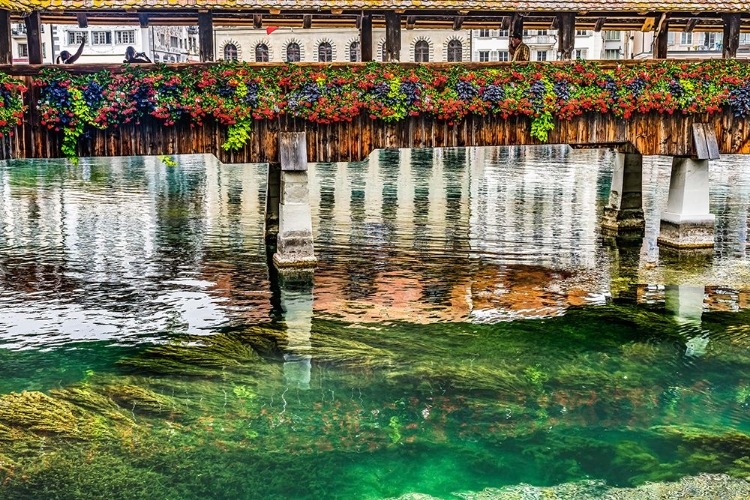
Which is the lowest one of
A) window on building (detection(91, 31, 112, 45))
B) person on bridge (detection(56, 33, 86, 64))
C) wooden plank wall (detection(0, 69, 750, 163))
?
wooden plank wall (detection(0, 69, 750, 163))

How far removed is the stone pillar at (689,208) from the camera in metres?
20.5

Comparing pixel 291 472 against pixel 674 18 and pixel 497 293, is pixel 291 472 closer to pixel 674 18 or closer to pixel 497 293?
pixel 497 293

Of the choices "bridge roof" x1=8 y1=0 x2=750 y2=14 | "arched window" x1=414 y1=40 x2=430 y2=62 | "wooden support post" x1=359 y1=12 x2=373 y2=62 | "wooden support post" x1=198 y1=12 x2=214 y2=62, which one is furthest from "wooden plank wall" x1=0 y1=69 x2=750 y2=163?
"arched window" x1=414 y1=40 x2=430 y2=62

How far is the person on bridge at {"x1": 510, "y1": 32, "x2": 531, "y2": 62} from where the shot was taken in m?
19.8

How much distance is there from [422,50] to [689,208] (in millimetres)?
44624

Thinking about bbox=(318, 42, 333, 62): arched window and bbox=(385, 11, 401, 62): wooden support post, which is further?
bbox=(318, 42, 333, 62): arched window

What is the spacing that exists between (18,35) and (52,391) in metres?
63.5

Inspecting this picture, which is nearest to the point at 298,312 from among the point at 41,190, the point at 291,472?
the point at 291,472

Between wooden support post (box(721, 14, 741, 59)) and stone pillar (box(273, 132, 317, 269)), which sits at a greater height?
wooden support post (box(721, 14, 741, 59))

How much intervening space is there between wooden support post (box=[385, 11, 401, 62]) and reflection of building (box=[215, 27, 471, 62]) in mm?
43778

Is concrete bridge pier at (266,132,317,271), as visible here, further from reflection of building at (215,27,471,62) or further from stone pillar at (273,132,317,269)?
reflection of building at (215,27,471,62)

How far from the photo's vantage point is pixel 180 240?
23297 millimetres

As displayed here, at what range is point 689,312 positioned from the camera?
16328mm

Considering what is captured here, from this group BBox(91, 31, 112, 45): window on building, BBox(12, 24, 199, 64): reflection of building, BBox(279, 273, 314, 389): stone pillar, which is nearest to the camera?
BBox(279, 273, 314, 389): stone pillar
